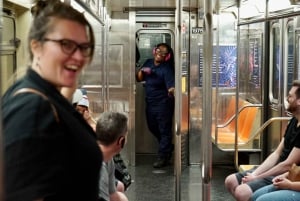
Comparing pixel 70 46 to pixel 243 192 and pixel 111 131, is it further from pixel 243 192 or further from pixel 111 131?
pixel 243 192

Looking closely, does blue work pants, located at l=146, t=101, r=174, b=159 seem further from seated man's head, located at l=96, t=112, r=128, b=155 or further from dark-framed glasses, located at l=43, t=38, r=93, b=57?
dark-framed glasses, located at l=43, t=38, r=93, b=57

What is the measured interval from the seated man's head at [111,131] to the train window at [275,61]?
3.15m

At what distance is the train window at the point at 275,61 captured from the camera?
16.8ft

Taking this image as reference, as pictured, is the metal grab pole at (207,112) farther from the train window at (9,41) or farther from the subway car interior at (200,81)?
the subway car interior at (200,81)

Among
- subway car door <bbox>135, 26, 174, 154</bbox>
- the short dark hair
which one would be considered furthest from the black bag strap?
subway car door <bbox>135, 26, 174, 154</bbox>

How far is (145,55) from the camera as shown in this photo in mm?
6855

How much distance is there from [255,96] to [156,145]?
1813 millimetres

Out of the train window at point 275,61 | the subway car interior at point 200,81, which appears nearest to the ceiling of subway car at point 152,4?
the subway car interior at point 200,81

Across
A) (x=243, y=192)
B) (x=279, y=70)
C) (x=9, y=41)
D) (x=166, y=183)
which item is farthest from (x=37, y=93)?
(x=166, y=183)

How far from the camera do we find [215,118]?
5672mm

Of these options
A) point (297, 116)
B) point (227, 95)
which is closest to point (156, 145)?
point (227, 95)

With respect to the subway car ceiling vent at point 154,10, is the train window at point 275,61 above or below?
below

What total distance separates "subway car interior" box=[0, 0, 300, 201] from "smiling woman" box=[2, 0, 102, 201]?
314cm

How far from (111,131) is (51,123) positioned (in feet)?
3.35
